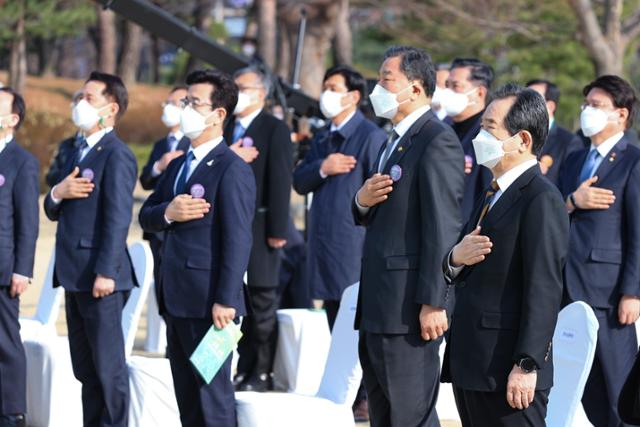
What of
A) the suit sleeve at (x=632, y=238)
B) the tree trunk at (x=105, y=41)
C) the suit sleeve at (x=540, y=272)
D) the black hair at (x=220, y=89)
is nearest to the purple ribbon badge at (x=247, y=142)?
the black hair at (x=220, y=89)

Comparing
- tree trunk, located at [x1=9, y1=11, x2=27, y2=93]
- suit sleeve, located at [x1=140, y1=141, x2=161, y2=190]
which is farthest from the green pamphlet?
tree trunk, located at [x1=9, y1=11, x2=27, y2=93]

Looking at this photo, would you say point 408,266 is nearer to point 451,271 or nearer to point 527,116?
point 451,271

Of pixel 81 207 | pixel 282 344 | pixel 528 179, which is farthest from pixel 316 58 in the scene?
pixel 528 179

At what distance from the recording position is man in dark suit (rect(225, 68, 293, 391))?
819cm

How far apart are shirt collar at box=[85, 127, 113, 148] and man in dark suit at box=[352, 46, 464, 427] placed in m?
→ 2.00

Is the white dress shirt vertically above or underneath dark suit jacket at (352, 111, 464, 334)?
above

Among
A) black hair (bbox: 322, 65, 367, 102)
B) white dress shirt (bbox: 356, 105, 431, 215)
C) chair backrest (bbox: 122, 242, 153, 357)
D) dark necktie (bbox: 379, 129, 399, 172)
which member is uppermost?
black hair (bbox: 322, 65, 367, 102)

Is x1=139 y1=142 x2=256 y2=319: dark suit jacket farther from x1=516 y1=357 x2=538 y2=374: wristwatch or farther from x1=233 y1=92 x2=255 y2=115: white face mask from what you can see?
x1=233 y1=92 x2=255 y2=115: white face mask

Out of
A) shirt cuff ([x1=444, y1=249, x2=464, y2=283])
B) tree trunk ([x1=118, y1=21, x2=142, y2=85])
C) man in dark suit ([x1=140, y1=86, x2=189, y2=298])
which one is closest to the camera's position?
shirt cuff ([x1=444, y1=249, x2=464, y2=283])

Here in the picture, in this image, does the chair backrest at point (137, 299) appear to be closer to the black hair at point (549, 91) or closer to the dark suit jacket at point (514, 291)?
the black hair at point (549, 91)

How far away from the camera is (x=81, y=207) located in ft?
21.7

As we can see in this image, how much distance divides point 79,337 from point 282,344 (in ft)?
6.94

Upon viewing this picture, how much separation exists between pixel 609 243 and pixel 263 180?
8.08 feet

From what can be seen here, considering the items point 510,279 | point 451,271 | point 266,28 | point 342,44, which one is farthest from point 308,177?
point 342,44
